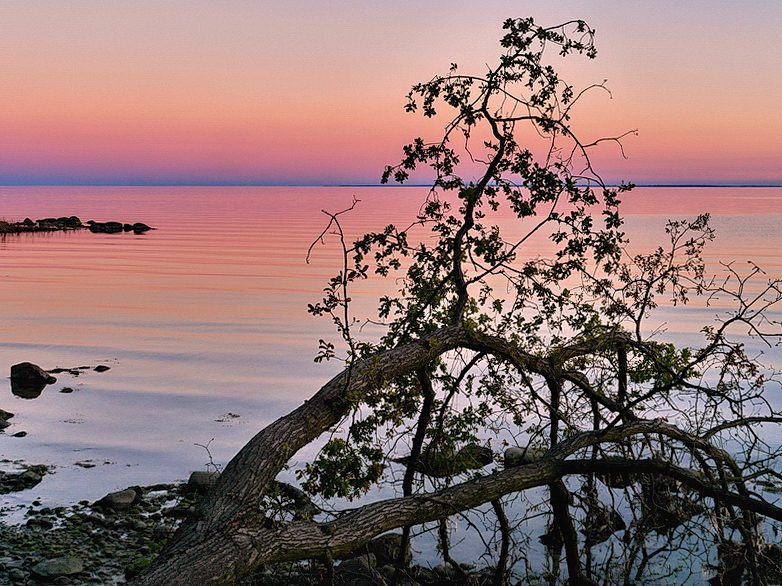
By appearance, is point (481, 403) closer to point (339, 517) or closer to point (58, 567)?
point (339, 517)

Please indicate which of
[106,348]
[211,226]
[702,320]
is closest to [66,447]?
[106,348]

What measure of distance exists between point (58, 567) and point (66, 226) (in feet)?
240

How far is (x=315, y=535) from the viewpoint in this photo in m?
6.86

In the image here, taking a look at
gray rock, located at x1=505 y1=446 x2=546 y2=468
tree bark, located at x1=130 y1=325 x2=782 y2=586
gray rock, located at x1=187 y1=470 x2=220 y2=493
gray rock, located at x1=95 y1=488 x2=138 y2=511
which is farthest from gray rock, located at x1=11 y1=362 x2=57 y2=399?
tree bark, located at x1=130 y1=325 x2=782 y2=586

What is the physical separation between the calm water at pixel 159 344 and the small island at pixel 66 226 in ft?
49.5

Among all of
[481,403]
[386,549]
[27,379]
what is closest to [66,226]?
[27,379]

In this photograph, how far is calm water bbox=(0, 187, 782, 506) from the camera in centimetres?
1622

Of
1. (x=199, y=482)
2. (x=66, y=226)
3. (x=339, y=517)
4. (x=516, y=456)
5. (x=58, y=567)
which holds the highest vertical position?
(x=339, y=517)

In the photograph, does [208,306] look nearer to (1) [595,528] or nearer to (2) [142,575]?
(1) [595,528]

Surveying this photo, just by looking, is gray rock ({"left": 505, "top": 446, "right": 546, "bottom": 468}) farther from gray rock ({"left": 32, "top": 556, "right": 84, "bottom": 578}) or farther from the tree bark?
gray rock ({"left": 32, "top": 556, "right": 84, "bottom": 578})

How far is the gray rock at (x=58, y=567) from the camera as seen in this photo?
33.3 feet

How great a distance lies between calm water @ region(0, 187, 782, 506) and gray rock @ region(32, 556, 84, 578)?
8.70 feet

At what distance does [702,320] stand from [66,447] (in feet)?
70.6

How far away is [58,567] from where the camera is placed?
405 inches
